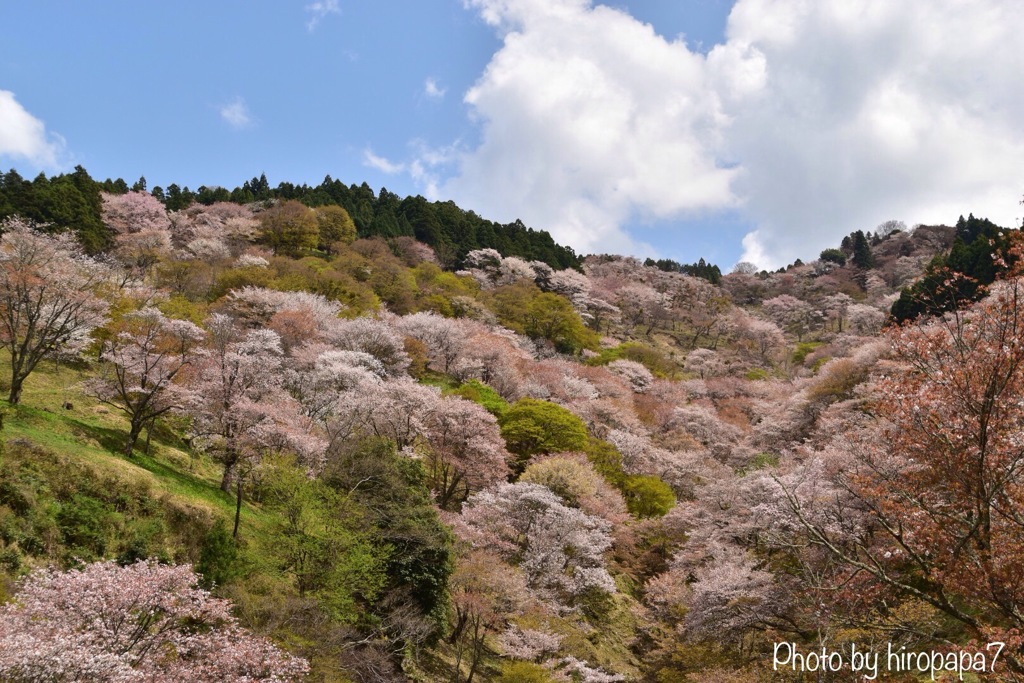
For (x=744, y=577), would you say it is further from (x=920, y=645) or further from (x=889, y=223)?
(x=889, y=223)

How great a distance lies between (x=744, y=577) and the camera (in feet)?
68.9

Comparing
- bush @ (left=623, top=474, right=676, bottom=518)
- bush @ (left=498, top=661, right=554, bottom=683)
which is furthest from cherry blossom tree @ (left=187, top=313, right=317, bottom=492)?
bush @ (left=623, top=474, right=676, bottom=518)

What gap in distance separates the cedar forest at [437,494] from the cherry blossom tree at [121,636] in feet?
0.22

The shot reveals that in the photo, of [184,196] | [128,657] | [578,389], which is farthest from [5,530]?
[184,196]

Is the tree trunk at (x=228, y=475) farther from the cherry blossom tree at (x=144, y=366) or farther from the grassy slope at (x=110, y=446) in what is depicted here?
the cherry blossom tree at (x=144, y=366)

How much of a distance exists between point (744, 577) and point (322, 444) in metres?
17.0

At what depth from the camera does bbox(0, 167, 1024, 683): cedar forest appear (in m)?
9.62

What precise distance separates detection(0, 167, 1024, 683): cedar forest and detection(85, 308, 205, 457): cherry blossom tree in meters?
0.18

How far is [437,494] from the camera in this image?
29.7 m

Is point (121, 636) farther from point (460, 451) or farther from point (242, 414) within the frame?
point (460, 451)

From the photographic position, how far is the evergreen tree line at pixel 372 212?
2141 inches

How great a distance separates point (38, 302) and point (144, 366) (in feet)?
15.8

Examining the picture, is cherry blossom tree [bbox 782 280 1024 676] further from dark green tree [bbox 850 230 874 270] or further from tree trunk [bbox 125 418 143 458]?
dark green tree [bbox 850 230 874 270]

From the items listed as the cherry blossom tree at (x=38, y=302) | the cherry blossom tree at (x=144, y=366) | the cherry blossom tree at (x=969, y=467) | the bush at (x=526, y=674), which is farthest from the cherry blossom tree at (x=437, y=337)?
the cherry blossom tree at (x=969, y=467)
